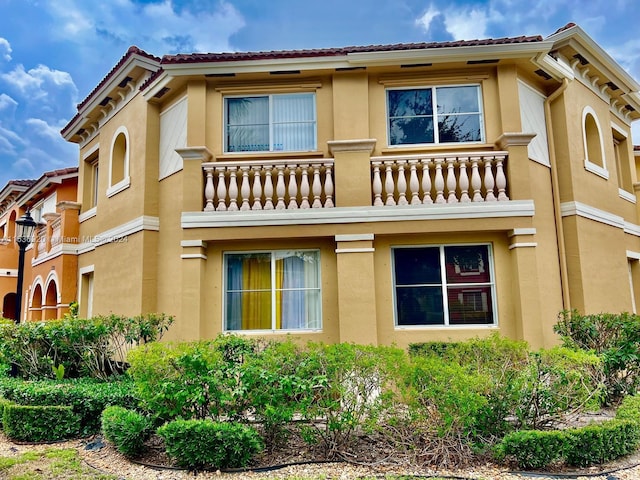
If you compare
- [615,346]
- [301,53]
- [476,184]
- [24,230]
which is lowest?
[615,346]

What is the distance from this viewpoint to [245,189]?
10141mm

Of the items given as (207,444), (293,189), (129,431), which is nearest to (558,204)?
(293,189)

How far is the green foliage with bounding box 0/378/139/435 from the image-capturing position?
7.55 meters

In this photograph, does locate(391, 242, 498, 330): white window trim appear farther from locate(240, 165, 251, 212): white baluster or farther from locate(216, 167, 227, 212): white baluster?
locate(216, 167, 227, 212): white baluster

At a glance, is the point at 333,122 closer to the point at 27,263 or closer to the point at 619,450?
the point at 619,450

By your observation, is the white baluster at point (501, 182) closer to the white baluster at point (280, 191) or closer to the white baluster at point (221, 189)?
the white baluster at point (280, 191)

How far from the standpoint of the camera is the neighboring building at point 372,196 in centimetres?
993

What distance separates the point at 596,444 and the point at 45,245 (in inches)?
703

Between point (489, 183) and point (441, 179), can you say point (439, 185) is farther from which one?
point (489, 183)

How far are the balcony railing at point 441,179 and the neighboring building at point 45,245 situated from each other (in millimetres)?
10768

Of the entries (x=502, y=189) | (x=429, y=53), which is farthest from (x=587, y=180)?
(x=429, y=53)

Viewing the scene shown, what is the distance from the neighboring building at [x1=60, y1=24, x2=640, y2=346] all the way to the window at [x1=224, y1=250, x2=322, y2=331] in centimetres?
3

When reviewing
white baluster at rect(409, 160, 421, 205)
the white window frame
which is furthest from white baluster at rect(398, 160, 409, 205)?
the white window frame

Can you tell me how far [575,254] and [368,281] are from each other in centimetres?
503
